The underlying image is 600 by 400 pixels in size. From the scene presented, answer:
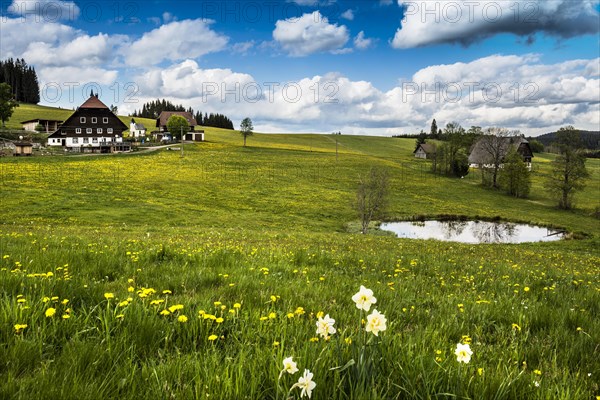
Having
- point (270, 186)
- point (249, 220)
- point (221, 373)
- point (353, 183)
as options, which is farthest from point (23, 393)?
point (353, 183)

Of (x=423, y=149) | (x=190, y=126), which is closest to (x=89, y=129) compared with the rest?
(x=190, y=126)

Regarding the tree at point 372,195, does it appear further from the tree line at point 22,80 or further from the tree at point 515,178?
the tree line at point 22,80

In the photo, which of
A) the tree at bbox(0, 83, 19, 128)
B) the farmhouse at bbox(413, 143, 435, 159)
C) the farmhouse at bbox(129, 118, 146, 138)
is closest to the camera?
the tree at bbox(0, 83, 19, 128)

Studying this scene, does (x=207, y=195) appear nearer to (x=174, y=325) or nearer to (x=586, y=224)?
(x=174, y=325)

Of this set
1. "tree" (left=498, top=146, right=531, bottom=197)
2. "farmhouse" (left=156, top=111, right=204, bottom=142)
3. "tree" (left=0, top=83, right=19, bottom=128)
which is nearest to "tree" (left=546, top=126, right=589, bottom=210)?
"tree" (left=498, top=146, right=531, bottom=197)

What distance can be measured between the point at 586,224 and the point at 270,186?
176 ft

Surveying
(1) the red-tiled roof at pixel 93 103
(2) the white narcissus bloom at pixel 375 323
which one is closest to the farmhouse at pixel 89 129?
(1) the red-tiled roof at pixel 93 103

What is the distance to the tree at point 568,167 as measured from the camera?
70.1 metres

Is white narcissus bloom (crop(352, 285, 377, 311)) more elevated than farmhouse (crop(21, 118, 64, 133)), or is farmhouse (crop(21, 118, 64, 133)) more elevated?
farmhouse (crop(21, 118, 64, 133))

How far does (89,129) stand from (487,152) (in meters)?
115

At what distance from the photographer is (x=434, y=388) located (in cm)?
227

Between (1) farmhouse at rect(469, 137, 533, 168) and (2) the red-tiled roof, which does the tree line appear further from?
(1) farmhouse at rect(469, 137, 533, 168)

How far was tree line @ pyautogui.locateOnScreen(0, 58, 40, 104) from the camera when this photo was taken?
178625 mm

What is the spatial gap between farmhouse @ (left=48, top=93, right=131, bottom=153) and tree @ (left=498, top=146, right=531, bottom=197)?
9948cm
